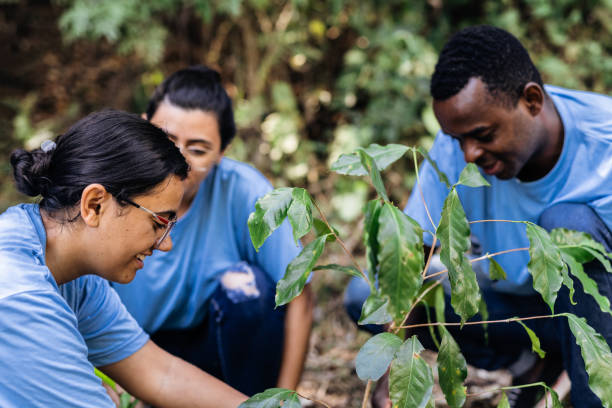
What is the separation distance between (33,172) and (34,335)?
1.42 ft

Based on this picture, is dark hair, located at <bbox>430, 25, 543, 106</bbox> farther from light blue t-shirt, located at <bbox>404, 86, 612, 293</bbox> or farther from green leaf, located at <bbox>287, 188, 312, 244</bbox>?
green leaf, located at <bbox>287, 188, 312, 244</bbox>

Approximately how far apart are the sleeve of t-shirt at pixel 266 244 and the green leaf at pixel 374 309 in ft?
2.38

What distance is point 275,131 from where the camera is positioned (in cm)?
421

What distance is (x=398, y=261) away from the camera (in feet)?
3.17

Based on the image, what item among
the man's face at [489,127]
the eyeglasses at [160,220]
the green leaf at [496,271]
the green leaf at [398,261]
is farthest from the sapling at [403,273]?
the man's face at [489,127]

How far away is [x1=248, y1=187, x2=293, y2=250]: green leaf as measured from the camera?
1.18m

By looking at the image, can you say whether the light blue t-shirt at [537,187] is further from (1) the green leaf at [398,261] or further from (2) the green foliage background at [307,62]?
(2) the green foliage background at [307,62]

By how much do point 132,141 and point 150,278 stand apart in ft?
2.85

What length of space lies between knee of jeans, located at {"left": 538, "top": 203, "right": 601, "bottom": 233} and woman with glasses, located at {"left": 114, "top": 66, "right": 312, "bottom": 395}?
2.77 feet

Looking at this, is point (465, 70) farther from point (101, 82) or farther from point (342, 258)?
point (101, 82)

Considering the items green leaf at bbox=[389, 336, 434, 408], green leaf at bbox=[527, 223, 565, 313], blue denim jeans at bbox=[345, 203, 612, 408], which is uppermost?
green leaf at bbox=[527, 223, 565, 313]

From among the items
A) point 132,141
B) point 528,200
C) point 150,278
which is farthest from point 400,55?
point 132,141

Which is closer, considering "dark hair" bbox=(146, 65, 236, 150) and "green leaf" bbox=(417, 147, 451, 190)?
"green leaf" bbox=(417, 147, 451, 190)

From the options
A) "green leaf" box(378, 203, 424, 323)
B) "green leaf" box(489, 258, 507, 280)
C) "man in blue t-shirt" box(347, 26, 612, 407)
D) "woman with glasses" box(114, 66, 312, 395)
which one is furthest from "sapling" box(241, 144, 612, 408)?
"woman with glasses" box(114, 66, 312, 395)
